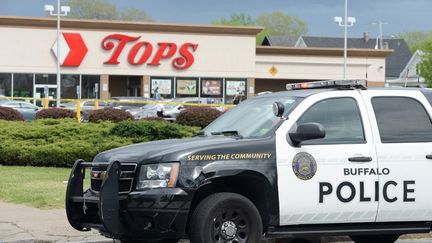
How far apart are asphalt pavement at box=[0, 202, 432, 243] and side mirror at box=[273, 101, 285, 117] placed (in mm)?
1855

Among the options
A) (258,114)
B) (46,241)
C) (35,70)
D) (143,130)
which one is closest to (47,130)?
(143,130)

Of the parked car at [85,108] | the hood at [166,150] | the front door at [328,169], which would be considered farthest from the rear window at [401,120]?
the parked car at [85,108]

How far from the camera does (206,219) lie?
725 centimetres

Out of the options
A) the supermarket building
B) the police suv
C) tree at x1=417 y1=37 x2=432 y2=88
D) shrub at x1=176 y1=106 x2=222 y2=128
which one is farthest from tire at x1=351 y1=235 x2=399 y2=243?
tree at x1=417 y1=37 x2=432 y2=88

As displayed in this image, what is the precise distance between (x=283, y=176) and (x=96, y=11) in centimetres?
10511

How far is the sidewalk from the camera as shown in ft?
30.7

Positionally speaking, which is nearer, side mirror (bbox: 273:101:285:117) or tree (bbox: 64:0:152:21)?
side mirror (bbox: 273:101:285:117)

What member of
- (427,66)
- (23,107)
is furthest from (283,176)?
(427,66)

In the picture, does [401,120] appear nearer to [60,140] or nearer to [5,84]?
[60,140]

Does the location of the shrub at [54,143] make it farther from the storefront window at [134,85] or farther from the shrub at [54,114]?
the storefront window at [134,85]

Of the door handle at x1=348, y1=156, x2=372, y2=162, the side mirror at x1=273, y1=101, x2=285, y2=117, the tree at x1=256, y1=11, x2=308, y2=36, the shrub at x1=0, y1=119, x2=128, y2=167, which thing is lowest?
the shrub at x1=0, y1=119, x2=128, y2=167

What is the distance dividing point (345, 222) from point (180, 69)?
163ft

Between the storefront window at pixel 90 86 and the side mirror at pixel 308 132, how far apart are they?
159 feet

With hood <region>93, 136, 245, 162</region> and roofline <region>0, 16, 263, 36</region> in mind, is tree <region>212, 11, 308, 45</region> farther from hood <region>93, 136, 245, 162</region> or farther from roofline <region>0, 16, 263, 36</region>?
hood <region>93, 136, 245, 162</region>
